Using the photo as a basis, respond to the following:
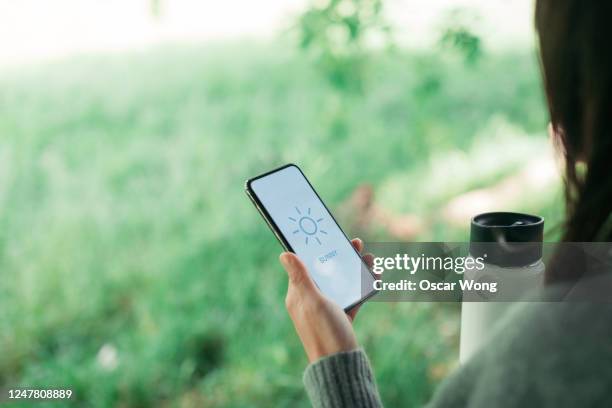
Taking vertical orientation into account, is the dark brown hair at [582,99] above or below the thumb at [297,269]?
above

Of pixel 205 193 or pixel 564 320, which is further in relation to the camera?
pixel 205 193

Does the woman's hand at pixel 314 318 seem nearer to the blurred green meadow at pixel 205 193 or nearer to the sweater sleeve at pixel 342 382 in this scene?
the sweater sleeve at pixel 342 382

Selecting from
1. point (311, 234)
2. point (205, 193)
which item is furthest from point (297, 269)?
point (205, 193)

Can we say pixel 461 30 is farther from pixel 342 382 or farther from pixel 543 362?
pixel 543 362

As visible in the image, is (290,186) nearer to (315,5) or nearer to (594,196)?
(594,196)

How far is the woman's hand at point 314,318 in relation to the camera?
749 mm

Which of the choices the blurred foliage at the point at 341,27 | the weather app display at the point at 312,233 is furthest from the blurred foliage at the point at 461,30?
the weather app display at the point at 312,233

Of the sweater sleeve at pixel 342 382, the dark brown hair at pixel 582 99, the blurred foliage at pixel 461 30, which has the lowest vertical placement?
the sweater sleeve at pixel 342 382

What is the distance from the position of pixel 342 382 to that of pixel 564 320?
288 millimetres

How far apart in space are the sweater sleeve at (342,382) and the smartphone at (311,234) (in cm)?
19

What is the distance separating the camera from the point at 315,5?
177 cm

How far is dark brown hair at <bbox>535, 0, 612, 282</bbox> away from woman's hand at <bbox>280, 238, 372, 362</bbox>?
0.94 feet

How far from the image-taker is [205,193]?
2.04m

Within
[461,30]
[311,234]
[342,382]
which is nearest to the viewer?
[342,382]
